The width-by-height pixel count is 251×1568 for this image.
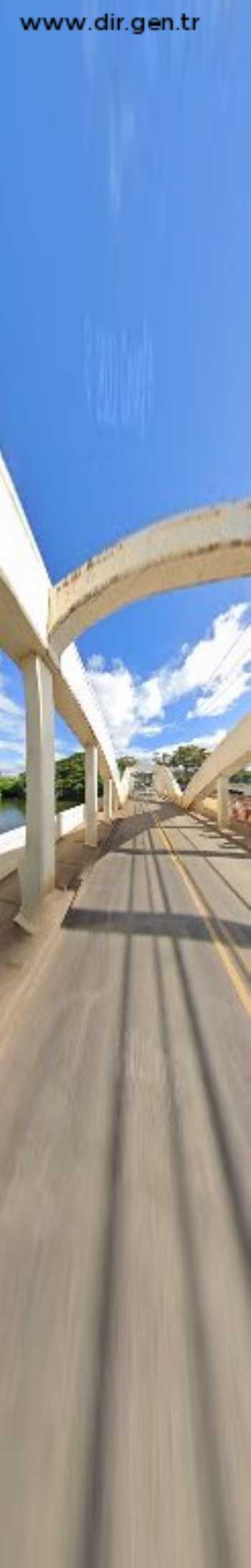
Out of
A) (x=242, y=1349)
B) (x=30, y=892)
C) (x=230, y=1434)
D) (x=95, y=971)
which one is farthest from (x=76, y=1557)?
(x=30, y=892)

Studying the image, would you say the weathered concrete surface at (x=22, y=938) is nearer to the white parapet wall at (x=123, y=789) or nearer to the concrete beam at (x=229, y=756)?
the concrete beam at (x=229, y=756)

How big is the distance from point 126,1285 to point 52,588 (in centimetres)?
770

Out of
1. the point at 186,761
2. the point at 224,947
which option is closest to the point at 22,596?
the point at 224,947

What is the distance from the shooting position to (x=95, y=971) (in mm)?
5125

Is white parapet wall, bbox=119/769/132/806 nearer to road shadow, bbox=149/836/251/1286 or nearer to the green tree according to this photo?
the green tree

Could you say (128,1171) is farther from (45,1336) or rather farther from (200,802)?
(200,802)

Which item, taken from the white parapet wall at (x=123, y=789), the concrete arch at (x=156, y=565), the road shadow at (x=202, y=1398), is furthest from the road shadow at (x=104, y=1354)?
the white parapet wall at (x=123, y=789)

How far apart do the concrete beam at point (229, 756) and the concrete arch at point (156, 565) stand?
10882mm

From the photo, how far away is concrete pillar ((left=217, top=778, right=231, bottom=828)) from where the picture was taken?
23.1m

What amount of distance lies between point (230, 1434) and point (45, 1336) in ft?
2.19

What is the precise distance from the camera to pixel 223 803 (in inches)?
923

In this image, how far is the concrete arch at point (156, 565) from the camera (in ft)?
20.5

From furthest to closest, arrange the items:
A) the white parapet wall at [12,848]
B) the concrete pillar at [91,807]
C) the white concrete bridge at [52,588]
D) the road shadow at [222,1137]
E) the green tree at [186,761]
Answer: the green tree at [186,761]
the concrete pillar at [91,807]
the white parapet wall at [12,848]
the white concrete bridge at [52,588]
the road shadow at [222,1137]

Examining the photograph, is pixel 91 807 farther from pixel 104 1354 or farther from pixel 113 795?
pixel 113 795
